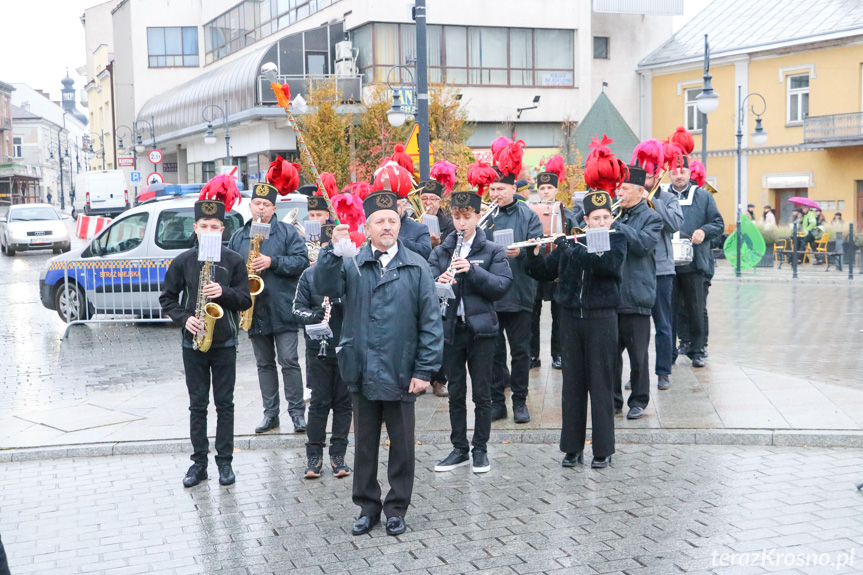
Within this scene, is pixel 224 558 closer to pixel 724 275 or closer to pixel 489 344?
pixel 489 344

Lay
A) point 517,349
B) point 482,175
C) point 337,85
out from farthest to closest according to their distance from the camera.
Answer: point 337,85 → point 517,349 → point 482,175

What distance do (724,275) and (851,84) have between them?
14985 mm

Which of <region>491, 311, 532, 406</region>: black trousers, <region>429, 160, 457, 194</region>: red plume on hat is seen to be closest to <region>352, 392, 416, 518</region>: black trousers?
<region>491, 311, 532, 406</region>: black trousers

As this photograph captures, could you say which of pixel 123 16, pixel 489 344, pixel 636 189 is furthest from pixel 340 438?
pixel 123 16

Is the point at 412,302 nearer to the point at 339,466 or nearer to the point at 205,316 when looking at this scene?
the point at 205,316

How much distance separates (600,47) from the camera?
4353 cm

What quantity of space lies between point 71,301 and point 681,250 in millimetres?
9756

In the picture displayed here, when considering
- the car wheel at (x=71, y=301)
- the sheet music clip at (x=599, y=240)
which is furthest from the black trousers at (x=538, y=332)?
the car wheel at (x=71, y=301)

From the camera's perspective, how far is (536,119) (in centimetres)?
4047

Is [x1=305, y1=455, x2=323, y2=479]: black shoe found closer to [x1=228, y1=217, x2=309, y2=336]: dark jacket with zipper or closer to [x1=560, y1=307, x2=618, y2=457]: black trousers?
[x1=228, y1=217, x2=309, y2=336]: dark jacket with zipper

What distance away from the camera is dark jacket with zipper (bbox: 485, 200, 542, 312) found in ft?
27.1

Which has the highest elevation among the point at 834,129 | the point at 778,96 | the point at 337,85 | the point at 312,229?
the point at 337,85

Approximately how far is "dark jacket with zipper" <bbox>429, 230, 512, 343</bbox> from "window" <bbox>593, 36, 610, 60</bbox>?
37967 mm

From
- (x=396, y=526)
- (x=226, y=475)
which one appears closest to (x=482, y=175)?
(x=226, y=475)
